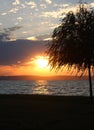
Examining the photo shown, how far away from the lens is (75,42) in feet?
110

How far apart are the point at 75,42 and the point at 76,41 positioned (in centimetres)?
14

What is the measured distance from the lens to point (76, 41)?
33.6 m

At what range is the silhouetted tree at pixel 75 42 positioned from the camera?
109ft

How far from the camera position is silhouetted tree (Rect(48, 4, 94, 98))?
109 feet

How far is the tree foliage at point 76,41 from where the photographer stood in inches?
1308

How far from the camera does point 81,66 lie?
34531 mm

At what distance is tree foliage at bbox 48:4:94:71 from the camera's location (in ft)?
109

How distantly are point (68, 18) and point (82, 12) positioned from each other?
59.5 inches
